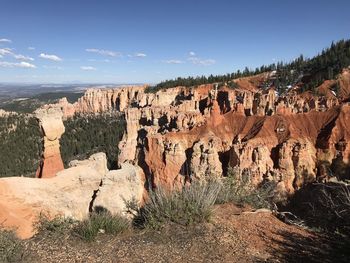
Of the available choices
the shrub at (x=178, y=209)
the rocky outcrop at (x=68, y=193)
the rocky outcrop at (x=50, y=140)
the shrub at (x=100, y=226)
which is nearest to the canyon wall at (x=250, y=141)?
the rocky outcrop at (x=68, y=193)

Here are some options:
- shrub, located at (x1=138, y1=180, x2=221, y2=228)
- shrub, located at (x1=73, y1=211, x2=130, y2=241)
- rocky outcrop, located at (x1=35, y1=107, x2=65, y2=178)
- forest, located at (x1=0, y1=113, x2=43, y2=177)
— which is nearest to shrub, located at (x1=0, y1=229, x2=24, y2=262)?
shrub, located at (x1=73, y1=211, x2=130, y2=241)

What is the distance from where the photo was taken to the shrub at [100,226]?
735 cm

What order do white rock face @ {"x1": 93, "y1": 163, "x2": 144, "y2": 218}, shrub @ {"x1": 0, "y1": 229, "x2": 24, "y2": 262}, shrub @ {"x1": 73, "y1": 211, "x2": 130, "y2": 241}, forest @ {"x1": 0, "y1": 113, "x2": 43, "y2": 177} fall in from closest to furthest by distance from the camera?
shrub @ {"x1": 0, "y1": 229, "x2": 24, "y2": 262} < shrub @ {"x1": 73, "y1": 211, "x2": 130, "y2": 241} < white rock face @ {"x1": 93, "y1": 163, "x2": 144, "y2": 218} < forest @ {"x1": 0, "y1": 113, "x2": 43, "y2": 177}

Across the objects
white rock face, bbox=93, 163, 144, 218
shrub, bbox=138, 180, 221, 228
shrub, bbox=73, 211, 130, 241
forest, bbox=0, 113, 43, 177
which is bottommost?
forest, bbox=0, 113, 43, 177

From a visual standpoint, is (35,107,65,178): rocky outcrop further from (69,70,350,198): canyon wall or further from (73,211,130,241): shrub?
(69,70,350,198): canyon wall

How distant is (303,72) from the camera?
76562 millimetres

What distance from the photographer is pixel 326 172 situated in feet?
100

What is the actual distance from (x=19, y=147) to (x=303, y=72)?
57.6 meters

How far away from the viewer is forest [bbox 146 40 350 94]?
65625 millimetres

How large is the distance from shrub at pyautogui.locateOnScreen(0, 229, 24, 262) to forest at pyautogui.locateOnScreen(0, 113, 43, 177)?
45769 millimetres

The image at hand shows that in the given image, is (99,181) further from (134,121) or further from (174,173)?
(134,121)

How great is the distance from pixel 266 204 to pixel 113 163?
43486 millimetres

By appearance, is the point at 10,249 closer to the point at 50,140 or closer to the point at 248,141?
the point at 50,140

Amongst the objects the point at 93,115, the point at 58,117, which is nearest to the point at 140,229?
the point at 58,117
